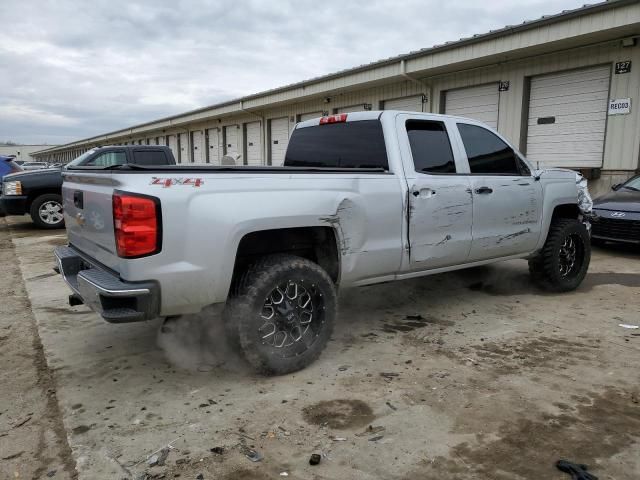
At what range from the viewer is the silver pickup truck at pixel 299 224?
2953mm

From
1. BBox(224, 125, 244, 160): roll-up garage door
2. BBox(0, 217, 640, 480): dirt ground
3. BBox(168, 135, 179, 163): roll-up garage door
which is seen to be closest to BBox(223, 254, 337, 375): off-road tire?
BBox(0, 217, 640, 480): dirt ground

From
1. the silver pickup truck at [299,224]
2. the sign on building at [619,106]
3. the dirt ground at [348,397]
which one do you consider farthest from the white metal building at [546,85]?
the dirt ground at [348,397]

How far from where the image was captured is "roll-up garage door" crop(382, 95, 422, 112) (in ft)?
46.8

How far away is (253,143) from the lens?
22.7 metres

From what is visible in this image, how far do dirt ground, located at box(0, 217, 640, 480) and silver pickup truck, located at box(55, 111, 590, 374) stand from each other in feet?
1.62

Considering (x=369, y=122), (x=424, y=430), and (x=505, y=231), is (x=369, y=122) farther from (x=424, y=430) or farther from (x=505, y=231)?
(x=424, y=430)

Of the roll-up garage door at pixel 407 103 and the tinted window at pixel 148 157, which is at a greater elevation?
the roll-up garage door at pixel 407 103

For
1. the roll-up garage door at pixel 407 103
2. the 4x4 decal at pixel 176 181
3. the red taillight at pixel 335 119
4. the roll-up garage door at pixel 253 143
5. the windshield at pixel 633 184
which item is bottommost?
the windshield at pixel 633 184

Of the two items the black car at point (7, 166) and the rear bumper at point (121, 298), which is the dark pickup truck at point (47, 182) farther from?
the rear bumper at point (121, 298)

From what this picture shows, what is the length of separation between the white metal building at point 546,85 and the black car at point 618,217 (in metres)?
1.88

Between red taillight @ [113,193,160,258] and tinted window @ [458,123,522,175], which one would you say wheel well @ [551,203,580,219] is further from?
red taillight @ [113,193,160,258]

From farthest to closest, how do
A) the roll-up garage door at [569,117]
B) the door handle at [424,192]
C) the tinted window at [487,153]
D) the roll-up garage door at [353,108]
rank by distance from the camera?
1. the roll-up garage door at [353,108]
2. the roll-up garage door at [569,117]
3. the tinted window at [487,153]
4. the door handle at [424,192]

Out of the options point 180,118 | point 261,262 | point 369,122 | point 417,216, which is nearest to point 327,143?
point 369,122

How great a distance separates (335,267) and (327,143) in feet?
4.99
